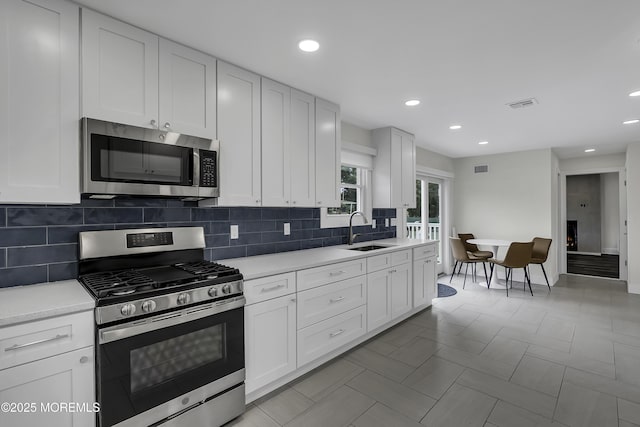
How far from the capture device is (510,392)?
2365 millimetres

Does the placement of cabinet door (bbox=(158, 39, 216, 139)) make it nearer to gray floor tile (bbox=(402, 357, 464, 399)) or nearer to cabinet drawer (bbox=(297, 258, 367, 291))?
cabinet drawer (bbox=(297, 258, 367, 291))

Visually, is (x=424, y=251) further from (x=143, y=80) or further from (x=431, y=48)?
(x=143, y=80)

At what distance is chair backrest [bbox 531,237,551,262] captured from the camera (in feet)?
17.4

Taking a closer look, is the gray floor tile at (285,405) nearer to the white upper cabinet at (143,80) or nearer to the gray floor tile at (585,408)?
the gray floor tile at (585,408)

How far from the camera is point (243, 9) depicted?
1.83 meters

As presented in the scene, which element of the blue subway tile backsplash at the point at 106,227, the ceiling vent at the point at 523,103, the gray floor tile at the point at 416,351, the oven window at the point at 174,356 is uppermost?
the ceiling vent at the point at 523,103

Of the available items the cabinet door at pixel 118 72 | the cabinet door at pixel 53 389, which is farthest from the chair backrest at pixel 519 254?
the cabinet door at pixel 53 389

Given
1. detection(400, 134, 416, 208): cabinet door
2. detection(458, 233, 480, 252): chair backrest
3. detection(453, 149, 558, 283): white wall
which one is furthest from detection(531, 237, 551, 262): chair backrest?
detection(400, 134, 416, 208): cabinet door

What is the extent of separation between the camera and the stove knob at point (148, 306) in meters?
1.61

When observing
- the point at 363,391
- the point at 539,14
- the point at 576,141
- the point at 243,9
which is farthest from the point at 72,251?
the point at 576,141

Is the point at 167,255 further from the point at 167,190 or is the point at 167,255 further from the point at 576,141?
the point at 576,141

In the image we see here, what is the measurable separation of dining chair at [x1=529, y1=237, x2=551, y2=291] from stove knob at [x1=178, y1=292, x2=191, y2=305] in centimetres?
551

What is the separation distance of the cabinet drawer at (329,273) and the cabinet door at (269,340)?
0.17 metres

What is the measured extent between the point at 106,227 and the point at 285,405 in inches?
66.6
